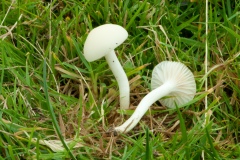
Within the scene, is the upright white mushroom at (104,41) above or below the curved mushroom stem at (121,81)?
above

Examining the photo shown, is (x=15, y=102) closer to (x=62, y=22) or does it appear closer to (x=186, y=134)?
(x=62, y=22)

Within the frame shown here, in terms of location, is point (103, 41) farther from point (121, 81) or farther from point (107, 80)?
point (107, 80)

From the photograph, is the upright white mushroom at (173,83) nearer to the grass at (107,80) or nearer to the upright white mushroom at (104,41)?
the grass at (107,80)

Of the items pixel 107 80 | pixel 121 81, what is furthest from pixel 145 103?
pixel 107 80

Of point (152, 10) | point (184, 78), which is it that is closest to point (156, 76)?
point (184, 78)

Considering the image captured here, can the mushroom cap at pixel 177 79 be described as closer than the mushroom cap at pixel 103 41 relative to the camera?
No

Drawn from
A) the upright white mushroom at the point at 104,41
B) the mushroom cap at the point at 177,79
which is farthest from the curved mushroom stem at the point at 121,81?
the mushroom cap at the point at 177,79
